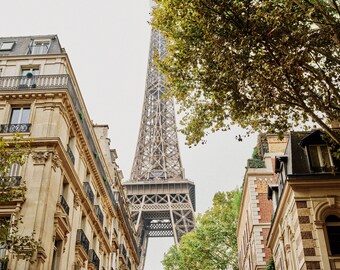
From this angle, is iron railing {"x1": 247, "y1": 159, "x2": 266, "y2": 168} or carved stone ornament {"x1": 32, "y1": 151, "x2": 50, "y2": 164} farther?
iron railing {"x1": 247, "y1": 159, "x2": 266, "y2": 168}

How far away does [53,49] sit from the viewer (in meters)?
26.5

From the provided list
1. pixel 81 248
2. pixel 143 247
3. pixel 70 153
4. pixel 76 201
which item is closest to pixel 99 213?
pixel 76 201

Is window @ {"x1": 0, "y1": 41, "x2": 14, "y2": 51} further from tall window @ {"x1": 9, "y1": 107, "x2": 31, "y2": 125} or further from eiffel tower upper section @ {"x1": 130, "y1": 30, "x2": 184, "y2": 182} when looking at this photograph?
eiffel tower upper section @ {"x1": 130, "y1": 30, "x2": 184, "y2": 182}

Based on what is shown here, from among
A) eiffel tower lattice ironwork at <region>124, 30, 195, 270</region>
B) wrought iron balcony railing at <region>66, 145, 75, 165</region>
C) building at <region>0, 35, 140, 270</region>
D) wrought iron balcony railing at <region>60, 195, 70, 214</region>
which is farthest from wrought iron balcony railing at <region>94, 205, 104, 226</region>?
eiffel tower lattice ironwork at <region>124, 30, 195, 270</region>

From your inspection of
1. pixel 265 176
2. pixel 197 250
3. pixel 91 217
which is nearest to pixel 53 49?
pixel 91 217

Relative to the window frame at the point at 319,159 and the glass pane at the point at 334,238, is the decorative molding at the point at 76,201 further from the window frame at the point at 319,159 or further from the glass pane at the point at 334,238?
the glass pane at the point at 334,238

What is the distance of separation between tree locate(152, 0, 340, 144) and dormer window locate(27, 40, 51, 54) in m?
9.04

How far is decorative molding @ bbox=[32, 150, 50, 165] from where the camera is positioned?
21.7m

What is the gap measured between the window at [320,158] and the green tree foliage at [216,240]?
73.0ft

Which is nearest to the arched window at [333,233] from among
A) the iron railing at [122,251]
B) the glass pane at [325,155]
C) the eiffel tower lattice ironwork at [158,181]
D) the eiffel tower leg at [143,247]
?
the glass pane at [325,155]

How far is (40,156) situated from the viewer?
71.5ft

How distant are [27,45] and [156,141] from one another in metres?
84.6

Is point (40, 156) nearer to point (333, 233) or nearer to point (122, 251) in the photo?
point (333, 233)

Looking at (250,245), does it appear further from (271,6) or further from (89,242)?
(271,6)
